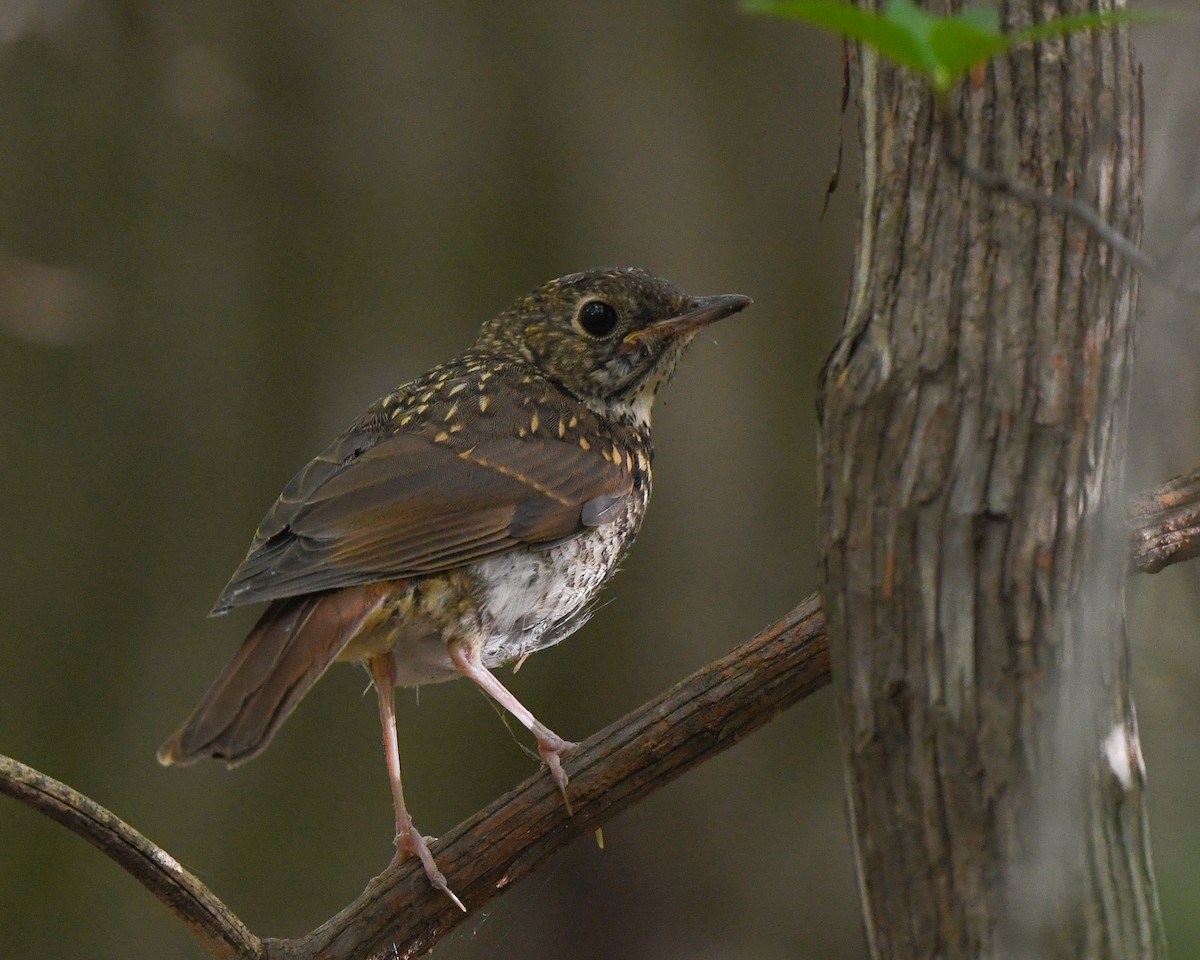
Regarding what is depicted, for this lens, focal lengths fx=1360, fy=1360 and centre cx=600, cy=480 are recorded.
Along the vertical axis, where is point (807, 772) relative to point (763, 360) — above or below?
below

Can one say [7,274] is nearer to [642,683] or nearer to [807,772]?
[642,683]

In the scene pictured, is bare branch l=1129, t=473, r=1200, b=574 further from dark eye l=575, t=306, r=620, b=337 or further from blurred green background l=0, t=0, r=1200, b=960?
blurred green background l=0, t=0, r=1200, b=960

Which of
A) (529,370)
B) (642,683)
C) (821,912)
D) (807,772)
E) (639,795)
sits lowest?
(821,912)

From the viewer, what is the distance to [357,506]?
337cm

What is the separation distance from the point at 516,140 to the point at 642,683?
2546mm

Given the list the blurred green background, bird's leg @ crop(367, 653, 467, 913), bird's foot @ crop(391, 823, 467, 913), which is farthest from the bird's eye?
the blurred green background

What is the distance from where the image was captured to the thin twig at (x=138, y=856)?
2553mm

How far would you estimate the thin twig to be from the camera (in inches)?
101

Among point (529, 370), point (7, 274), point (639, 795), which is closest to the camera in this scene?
point (639, 795)

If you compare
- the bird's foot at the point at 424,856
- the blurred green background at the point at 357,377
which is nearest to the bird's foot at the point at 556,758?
the bird's foot at the point at 424,856

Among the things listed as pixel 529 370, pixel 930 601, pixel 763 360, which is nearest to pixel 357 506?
pixel 529 370

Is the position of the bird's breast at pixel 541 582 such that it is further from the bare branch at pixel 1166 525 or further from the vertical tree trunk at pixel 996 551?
the vertical tree trunk at pixel 996 551

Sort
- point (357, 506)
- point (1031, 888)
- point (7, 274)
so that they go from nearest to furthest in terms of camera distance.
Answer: point (1031, 888) < point (357, 506) < point (7, 274)

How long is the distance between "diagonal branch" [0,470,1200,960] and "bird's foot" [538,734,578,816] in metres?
0.03
